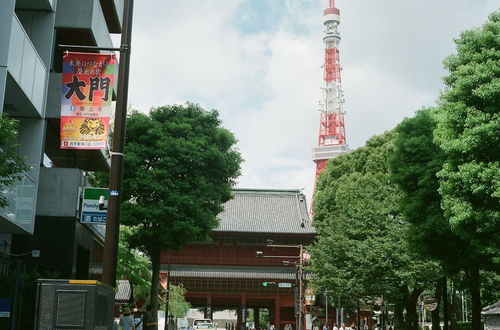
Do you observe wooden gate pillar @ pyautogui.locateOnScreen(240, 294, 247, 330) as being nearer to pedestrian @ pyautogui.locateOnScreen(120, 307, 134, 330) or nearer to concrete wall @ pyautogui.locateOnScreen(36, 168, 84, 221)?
concrete wall @ pyautogui.locateOnScreen(36, 168, 84, 221)

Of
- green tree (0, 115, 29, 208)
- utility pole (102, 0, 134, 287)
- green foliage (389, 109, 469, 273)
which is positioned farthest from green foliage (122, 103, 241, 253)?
utility pole (102, 0, 134, 287)

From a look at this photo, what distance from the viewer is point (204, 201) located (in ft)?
88.6

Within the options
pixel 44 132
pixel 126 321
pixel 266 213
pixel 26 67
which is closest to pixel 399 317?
pixel 126 321

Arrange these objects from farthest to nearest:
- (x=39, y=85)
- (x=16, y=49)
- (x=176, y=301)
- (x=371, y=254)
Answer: (x=176, y=301) < (x=371, y=254) < (x=39, y=85) < (x=16, y=49)

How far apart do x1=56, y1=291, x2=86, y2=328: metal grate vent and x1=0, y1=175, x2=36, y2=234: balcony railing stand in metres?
5.75

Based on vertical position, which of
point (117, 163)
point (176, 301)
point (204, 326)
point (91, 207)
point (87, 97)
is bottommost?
point (204, 326)

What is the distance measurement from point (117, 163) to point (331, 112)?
77.4 meters

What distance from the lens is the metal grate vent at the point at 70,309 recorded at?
9.95 metres

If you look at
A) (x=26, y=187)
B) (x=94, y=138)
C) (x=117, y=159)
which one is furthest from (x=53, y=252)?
(x=117, y=159)

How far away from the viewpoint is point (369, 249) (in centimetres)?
3334

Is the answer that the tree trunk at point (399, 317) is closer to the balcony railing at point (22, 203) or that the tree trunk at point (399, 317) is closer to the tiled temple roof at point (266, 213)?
the tiled temple roof at point (266, 213)

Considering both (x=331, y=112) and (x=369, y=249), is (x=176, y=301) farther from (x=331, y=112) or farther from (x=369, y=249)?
(x=331, y=112)

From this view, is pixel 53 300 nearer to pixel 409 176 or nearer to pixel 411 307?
pixel 409 176

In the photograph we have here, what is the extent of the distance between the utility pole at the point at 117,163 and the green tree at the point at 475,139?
1057cm
